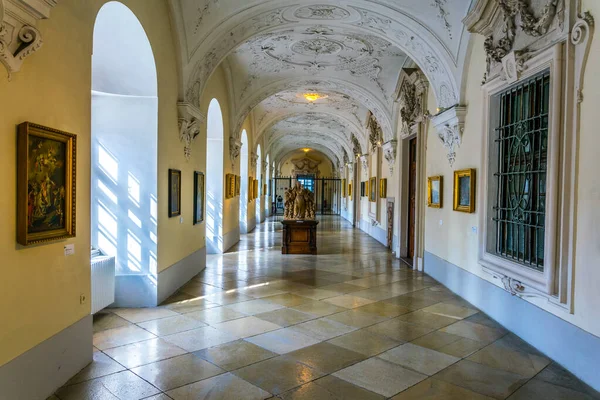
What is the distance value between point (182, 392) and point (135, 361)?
94cm

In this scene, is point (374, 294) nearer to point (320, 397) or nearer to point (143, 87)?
point (320, 397)

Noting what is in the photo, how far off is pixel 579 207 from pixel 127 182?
585cm

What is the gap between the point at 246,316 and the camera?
228 inches

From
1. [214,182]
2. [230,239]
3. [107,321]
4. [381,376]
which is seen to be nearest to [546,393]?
[381,376]

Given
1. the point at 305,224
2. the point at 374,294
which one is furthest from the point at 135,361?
the point at 305,224

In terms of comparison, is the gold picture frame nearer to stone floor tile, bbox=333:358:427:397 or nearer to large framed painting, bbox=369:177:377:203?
large framed painting, bbox=369:177:377:203

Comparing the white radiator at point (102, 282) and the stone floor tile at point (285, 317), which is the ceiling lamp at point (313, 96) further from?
the white radiator at point (102, 282)

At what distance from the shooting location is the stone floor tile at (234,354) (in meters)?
4.16

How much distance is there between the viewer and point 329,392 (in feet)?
11.8

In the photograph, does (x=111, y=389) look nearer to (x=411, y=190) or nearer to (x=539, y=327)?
(x=539, y=327)

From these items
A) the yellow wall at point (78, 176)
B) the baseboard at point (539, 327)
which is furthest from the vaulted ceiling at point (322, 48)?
the baseboard at point (539, 327)

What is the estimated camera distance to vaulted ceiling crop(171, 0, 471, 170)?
7.02 m

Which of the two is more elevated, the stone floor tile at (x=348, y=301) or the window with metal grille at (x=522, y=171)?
the window with metal grille at (x=522, y=171)

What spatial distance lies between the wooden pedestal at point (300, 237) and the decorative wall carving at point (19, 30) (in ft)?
30.7
